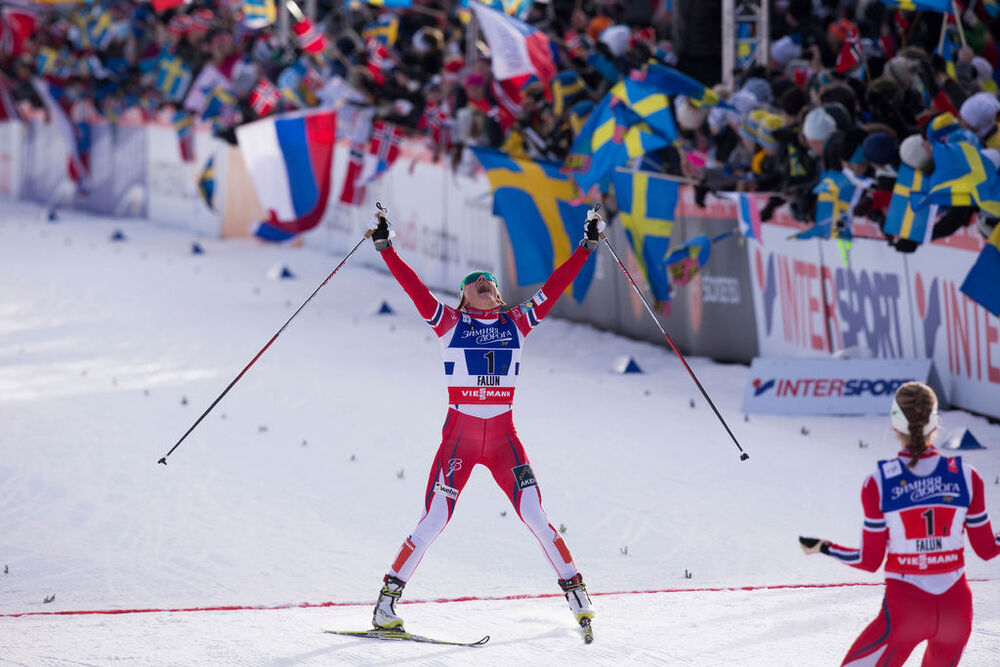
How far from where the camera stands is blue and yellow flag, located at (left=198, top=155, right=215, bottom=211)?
25453 millimetres

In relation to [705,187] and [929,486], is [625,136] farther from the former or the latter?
[929,486]

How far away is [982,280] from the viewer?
10.7 meters

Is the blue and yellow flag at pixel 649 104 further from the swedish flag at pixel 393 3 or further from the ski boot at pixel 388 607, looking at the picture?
→ the ski boot at pixel 388 607

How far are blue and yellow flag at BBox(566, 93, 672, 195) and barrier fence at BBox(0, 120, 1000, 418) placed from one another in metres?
0.94

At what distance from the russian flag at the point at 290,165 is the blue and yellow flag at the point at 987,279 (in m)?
9.76

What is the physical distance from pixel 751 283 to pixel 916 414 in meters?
Answer: 9.11

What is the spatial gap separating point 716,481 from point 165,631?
4.63 meters

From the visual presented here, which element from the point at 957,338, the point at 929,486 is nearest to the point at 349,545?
the point at 929,486

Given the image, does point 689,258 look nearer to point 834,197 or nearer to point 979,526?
point 834,197

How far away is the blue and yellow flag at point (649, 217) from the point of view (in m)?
14.3

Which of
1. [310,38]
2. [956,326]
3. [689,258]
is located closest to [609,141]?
[689,258]

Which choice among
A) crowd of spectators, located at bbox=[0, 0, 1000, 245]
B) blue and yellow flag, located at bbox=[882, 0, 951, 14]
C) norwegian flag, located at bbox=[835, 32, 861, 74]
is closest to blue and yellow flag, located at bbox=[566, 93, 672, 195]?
crowd of spectators, located at bbox=[0, 0, 1000, 245]

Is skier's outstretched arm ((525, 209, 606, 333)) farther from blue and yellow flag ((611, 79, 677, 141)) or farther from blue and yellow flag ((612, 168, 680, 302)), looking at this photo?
blue and yellow flag ((612, 168, 680, 302))

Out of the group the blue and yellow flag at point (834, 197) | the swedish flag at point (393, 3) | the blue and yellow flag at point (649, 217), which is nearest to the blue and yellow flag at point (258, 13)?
the swedish flag at point (393, 3)
